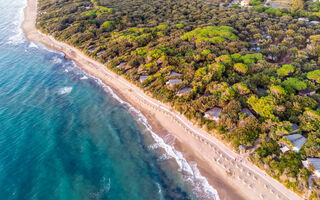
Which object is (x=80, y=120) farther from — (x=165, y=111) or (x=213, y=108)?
(x=213, y=108)

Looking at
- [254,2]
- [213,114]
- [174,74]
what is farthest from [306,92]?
[254,2]

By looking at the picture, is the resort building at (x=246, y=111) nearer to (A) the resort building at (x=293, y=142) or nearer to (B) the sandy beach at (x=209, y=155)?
(A) the resort building at (x=293, y=142)

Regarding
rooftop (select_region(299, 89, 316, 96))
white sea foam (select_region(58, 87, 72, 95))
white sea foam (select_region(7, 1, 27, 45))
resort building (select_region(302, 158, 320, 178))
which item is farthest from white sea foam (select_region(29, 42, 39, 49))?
resort building (select_region(302, 158, 320, 178))

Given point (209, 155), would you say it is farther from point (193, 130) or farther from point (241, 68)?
point (241, 68)

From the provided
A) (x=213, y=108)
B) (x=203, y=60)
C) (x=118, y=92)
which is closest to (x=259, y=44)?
(x=203, y=60)

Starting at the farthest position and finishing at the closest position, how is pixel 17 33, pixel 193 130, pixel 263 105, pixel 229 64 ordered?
pixel 17 33 → pixel 229 64 → pixel 193 130 → pixel 263 105

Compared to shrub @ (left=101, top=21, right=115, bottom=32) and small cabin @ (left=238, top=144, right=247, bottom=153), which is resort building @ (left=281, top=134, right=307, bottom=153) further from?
shrub @ (left=101, top=21, right=115, bottom=32)
